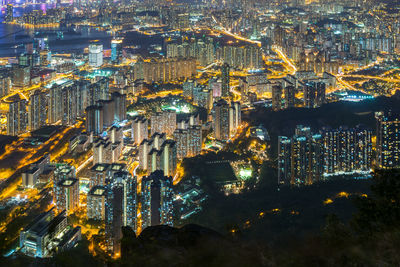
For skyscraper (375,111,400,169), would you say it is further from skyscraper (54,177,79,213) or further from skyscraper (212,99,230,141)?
skyscraper (54,177,79,213)

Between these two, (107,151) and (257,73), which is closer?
(107,151)

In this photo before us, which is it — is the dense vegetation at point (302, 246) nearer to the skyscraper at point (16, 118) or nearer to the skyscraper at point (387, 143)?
the skyscraper at point (387, 143)

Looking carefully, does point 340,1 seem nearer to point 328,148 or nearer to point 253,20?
point 253,20

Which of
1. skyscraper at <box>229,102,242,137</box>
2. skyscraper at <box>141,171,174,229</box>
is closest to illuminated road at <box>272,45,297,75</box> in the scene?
skyscraper at <box>229,102,242,137</box>

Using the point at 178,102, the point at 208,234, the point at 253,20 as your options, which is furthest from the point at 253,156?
the point at 253,20

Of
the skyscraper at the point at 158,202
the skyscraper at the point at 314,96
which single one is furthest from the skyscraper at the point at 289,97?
the skyscraper at the point at 158,202

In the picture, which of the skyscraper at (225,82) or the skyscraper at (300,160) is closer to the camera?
the skyscraper at (300,160)
